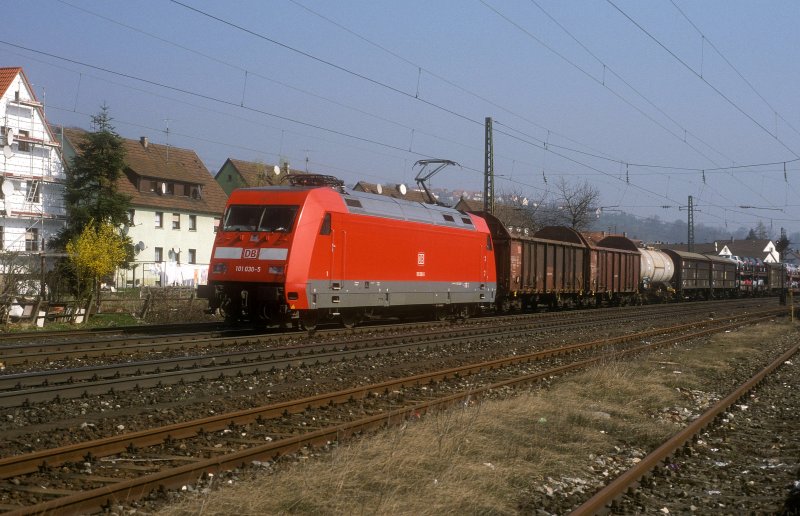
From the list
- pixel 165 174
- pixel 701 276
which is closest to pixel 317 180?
pixel 165 174

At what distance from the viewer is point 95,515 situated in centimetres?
552

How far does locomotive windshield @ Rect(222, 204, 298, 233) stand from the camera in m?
17.4

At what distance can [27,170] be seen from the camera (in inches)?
1761

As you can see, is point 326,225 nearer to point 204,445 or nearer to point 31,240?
point 204,445

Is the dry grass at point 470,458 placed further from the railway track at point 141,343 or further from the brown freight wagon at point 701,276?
the brown freight wagon at point 701,276

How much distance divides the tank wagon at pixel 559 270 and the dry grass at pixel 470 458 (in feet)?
51.2

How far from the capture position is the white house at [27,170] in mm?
43406

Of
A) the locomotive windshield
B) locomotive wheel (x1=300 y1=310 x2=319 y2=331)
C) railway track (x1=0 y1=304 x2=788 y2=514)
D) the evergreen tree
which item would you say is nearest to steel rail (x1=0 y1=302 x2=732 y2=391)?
locomotive wheel (x1=300 y1=310 x2=319 y2=331)

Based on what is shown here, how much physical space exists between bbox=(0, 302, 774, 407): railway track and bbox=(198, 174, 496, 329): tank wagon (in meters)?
1.09

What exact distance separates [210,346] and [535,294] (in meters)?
18.2

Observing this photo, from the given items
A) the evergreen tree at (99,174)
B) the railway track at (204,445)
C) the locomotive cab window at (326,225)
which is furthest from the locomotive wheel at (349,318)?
the evergreen tree at (99,174)

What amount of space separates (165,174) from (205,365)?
140 feet

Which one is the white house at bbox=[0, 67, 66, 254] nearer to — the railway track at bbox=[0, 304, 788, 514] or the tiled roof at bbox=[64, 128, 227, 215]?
the tiled roof at bbox=[64, 128, 227, 215]

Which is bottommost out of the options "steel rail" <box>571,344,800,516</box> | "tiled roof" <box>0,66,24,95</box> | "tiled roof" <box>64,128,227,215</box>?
"steel rail" <box>571,344,800,516</box>
